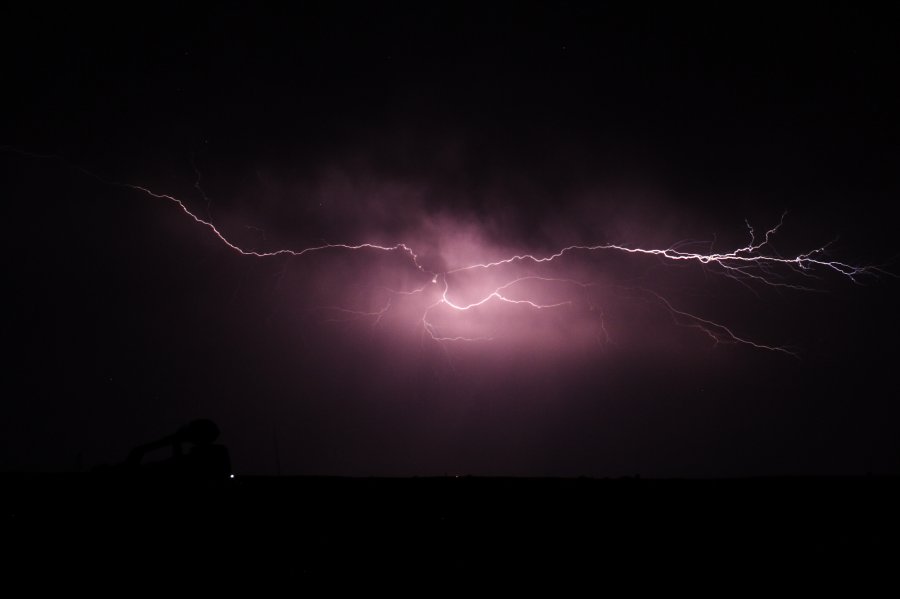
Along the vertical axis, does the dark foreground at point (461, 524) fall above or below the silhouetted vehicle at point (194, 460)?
below

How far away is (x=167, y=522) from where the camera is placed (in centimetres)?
290

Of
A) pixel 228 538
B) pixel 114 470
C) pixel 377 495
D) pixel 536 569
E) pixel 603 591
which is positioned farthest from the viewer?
pixel 377 495

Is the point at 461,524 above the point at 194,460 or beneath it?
beneath

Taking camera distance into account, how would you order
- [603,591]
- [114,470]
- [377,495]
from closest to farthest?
[603,591] → [114,470] → [377,495]

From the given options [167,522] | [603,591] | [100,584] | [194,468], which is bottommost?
[603,591]

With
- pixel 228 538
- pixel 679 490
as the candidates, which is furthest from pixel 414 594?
pixel 679 490

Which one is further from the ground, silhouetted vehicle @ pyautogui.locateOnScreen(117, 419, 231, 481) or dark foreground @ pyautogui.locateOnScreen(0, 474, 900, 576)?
silhouetted vehicle @ pyautogui.locateOnScreen(117, 419, 231, 481)

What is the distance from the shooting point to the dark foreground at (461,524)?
2684 millimetres

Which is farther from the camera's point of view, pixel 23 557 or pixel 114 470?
pixel 114 470

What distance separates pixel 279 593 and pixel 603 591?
134 centimetres

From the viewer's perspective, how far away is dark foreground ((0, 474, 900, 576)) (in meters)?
2.68

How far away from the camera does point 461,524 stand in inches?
120

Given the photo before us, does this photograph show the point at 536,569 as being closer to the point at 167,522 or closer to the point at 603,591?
the point at 603,591

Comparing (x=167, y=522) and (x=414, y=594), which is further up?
(x=167, y=522)
